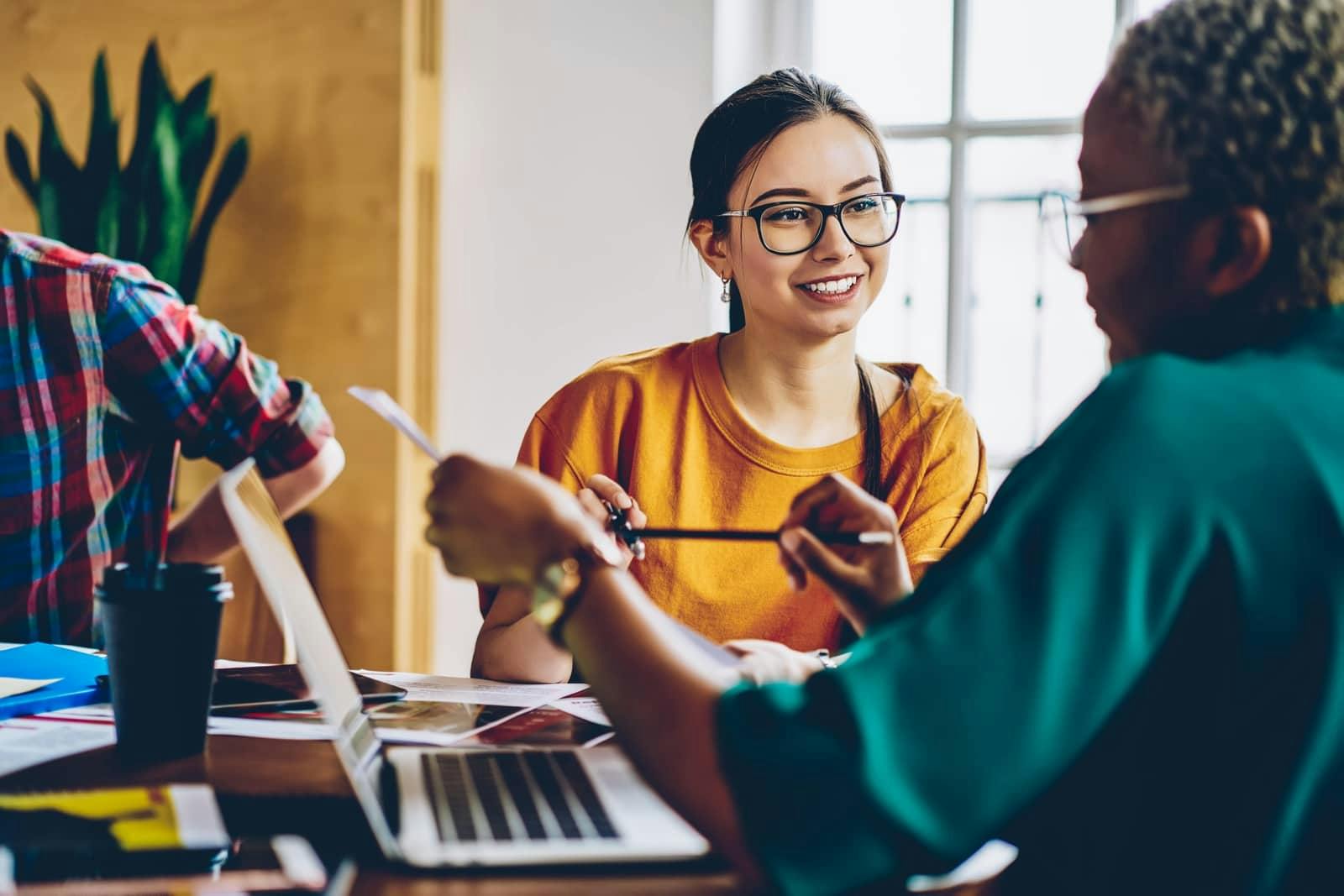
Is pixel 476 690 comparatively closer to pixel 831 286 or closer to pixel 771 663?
pixel 771 663

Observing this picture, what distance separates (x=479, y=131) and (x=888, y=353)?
46.1 inches

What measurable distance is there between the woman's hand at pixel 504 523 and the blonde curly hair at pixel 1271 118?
43 centimetres

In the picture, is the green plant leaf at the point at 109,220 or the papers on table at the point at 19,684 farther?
the green plant leaf at the point at 109,220

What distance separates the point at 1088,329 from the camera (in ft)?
9.56

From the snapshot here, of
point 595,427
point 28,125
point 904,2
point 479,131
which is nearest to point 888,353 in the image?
point 904,2

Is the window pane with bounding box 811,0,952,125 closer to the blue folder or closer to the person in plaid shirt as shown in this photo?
the person in plaid shirt

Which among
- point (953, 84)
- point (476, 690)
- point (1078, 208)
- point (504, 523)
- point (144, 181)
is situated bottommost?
point (476, 690)

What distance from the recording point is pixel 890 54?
10.00 ft

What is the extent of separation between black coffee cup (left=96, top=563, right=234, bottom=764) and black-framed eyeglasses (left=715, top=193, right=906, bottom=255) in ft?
3.33

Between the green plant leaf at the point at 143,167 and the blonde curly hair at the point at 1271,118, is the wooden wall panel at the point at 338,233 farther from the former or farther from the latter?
the blonde curly hair at the point at 1271,118

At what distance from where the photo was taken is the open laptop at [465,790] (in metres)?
0.74

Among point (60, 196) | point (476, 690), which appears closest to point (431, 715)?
point (476, 690)

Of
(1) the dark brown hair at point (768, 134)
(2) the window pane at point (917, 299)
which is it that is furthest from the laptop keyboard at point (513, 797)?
(2) the window pane at point (917, 299)

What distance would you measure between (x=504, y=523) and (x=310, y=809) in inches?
9.6
